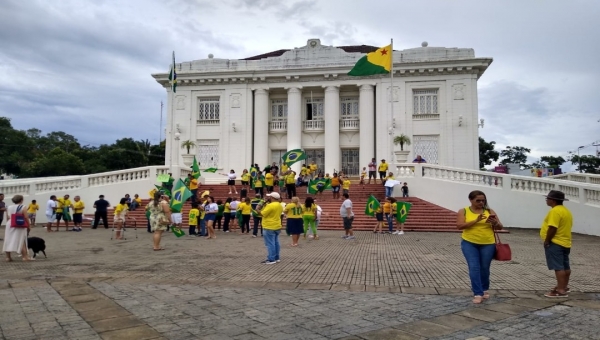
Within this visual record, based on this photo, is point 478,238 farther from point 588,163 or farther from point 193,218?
point 588,163

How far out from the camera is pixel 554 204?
6156 mm

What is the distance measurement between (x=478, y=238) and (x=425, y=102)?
2410cm

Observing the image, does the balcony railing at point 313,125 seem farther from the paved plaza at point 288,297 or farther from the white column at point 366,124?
the paved plaza at point 288,297

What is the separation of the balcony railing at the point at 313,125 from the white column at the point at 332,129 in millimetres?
817

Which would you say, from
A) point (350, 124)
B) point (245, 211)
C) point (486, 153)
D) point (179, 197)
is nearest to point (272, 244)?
point (179, 197)

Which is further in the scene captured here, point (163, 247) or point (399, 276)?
point (163, 247)

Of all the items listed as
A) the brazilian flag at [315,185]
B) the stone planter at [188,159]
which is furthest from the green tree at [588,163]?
the stone planter at [188,159]

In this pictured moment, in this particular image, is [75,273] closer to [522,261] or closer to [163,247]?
[163,247]

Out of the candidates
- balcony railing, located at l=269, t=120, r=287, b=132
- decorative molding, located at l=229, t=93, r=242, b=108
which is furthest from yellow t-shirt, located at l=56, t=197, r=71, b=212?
balcony railing, located at l=269, t=120, r=287, b=132

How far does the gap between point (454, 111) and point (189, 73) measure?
18.4 meters

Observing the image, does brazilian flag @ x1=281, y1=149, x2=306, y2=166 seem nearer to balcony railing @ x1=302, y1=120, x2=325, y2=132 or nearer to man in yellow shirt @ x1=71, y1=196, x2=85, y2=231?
man in yellow shirt @ x1=71, y1=196, x2=85, y2=231

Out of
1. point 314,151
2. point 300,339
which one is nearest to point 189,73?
point 314,151

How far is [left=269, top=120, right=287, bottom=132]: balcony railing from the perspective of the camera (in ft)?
101

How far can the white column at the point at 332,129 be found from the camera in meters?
29.3
